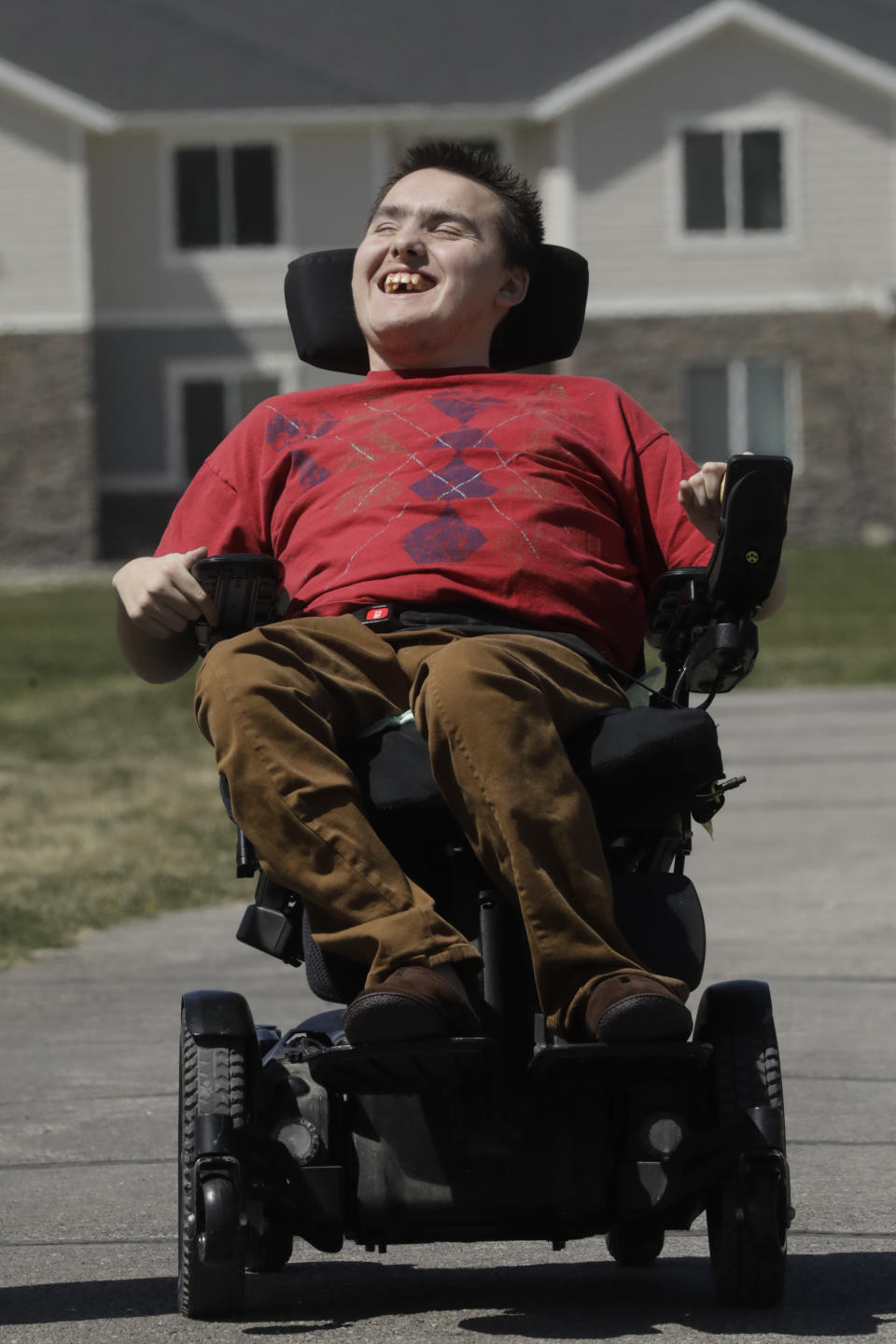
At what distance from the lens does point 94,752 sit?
1305 cm

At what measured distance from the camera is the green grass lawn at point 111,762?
882cm

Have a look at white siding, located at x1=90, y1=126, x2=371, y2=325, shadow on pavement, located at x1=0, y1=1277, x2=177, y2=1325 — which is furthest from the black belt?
white siding, located at x1=90, y1=126, x2=371, y2=325

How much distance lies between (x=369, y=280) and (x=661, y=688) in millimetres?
1010

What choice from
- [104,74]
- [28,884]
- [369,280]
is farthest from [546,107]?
[369,280]

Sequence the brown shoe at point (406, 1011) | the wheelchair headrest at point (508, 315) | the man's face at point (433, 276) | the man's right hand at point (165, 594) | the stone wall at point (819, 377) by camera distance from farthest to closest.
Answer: the stone wall at point (819, 377) → the wheelchair headrest at point (508, 315) → the man's face at point (433, 276) → the man's right hand at point (165, 594) → the brown shoe at point (406, 1011)

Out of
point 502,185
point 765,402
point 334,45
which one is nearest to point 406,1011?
point 502,185

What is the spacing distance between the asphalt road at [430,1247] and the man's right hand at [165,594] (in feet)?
3.56

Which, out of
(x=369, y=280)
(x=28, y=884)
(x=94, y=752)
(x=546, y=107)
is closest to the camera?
(x=369, y=280)

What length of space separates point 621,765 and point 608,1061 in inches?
17.5

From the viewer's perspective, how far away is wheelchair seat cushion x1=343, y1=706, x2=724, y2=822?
3729 mm

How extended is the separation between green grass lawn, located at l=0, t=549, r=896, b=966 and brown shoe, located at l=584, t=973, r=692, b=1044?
4.37m

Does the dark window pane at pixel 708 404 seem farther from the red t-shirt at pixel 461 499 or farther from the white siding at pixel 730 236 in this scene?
the red t-shirt at pixel 461 499

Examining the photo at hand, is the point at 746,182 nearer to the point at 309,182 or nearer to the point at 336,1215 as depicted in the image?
the point at 309,182

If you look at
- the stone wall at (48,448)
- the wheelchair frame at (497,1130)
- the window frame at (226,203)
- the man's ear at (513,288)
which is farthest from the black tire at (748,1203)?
the window frame at (226,203)
